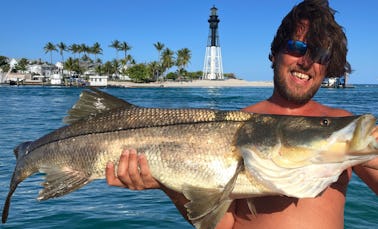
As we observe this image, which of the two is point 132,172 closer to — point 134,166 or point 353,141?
point 134,166

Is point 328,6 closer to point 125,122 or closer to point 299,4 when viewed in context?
point 299,4

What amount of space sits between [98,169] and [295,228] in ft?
5.38

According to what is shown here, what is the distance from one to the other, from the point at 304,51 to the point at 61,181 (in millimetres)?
2358

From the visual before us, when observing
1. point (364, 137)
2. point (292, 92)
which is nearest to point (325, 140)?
point (364, 137)

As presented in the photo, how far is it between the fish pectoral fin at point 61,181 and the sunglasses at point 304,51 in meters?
2.07

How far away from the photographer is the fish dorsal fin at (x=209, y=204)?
2.79m

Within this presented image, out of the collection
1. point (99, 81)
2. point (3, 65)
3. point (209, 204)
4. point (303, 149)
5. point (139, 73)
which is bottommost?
point (99, 81)

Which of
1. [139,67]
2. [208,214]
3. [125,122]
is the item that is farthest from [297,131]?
[139,67]

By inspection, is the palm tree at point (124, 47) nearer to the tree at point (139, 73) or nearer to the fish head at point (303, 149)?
the tree at point (139, 73)

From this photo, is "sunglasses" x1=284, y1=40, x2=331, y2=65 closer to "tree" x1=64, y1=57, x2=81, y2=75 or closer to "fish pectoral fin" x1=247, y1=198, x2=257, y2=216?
"fish pectoral fin" x1=247, y1=198, x2=257, y2=216

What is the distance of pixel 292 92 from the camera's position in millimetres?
3594

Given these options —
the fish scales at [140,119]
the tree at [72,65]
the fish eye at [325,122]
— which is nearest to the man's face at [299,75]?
the fish scales at [140,119]

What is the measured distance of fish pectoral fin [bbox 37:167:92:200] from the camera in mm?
3329

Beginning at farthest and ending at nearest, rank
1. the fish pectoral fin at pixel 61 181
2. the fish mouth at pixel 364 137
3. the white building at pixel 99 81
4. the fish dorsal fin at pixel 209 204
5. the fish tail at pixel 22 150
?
1. the white building at pixel 99 81
2. the fish tail at pixel 22 150
3. the fish pectoral fin at pixel 61 181
4. the fish dorsal fin at pixel 209 204
5. the fish mouth at pixel 364 137
